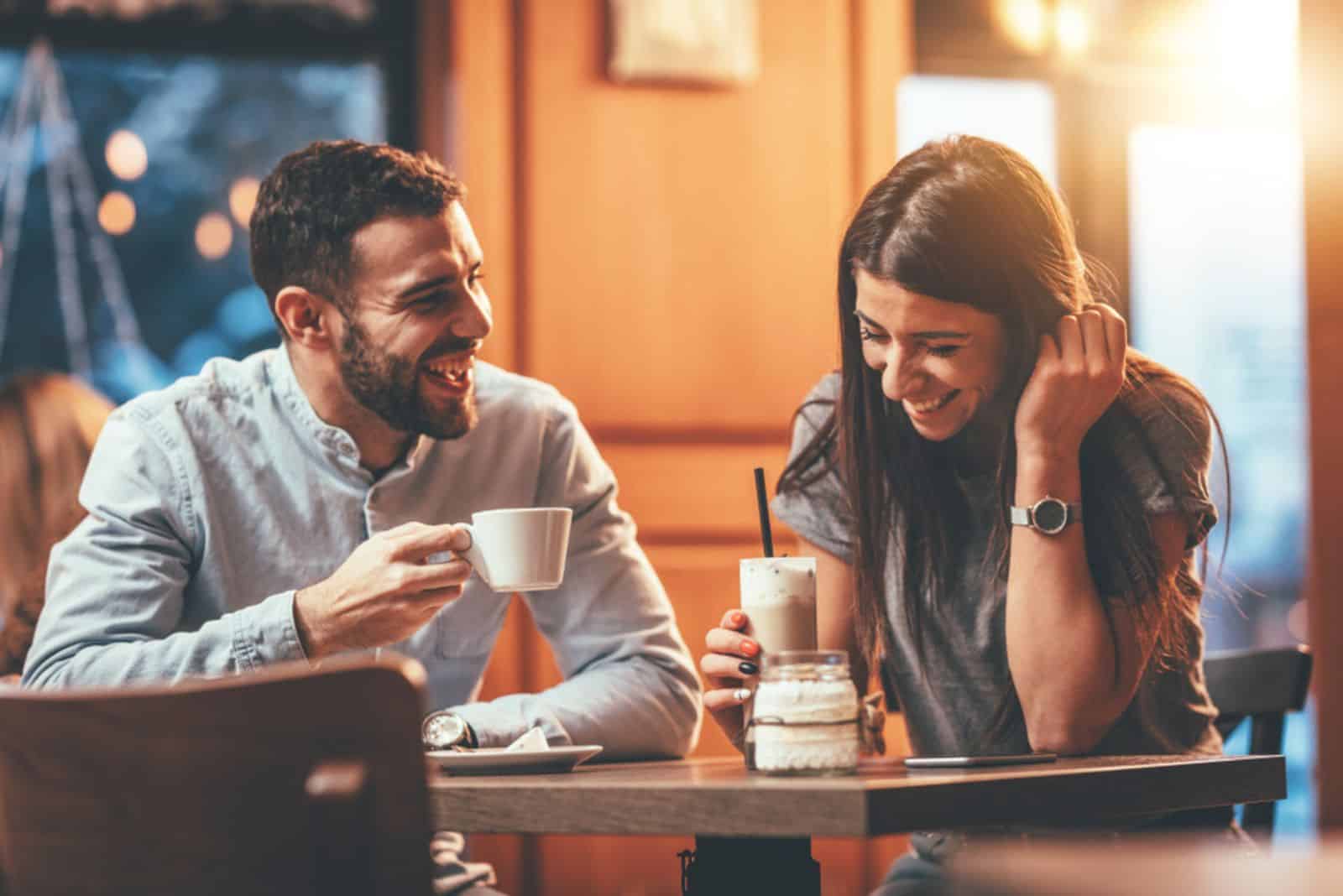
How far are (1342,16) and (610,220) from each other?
5.28 feet

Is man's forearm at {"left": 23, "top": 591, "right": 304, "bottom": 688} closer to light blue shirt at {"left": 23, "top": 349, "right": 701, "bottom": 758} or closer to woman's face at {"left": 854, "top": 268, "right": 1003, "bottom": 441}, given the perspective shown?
light blue shirt at {"left": 23, "top": 349, "right": 701, "bottom": 758}

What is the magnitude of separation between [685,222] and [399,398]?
1803mm

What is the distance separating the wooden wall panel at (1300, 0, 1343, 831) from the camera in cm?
278

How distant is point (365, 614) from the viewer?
157 centimetres

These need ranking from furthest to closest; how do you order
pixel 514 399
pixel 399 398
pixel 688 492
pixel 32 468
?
1. pixel 688 492
2. pixel 32 468
3. pixel 514 399
4. pixel 399 398

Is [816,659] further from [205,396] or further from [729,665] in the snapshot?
[205,396]

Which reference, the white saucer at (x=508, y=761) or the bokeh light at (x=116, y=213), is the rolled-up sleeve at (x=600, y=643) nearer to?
the white saucer at (x=508, y=761)

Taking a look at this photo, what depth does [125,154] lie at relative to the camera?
3834 millimetres

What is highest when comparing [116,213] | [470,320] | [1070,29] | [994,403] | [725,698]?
[1070,29]

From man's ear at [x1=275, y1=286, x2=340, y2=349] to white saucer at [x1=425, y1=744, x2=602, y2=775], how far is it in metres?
0.78

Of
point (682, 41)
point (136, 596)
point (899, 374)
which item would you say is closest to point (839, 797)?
point (899, 374)

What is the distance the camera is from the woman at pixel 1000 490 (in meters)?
1.71

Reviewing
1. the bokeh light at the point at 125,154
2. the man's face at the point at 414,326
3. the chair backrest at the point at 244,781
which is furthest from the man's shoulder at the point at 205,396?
the bokeh light at the point at 125,154

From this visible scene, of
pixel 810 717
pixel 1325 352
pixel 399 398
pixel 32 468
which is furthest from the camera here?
pixel 1325 352
